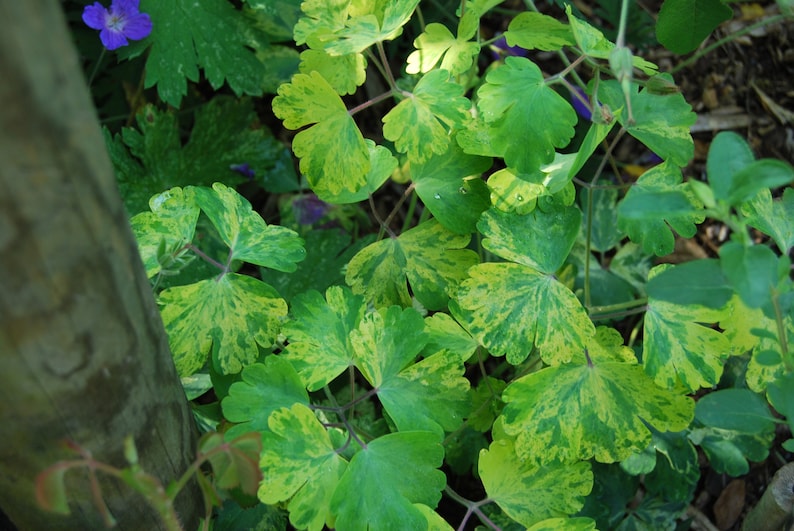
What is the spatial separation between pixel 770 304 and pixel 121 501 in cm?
95

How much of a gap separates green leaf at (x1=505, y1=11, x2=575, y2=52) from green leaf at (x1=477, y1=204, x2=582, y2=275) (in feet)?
0.99

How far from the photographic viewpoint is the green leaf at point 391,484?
1.03 meters

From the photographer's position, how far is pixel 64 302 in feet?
2.07

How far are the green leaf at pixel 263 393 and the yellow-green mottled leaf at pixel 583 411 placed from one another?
0.35 m

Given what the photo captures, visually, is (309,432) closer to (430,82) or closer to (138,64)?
(430,82)

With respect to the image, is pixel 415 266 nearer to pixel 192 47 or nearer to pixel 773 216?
pixel 773 216

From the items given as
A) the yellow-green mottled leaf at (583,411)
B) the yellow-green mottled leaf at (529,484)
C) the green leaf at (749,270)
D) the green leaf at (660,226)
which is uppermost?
the green leaf at (749,270)

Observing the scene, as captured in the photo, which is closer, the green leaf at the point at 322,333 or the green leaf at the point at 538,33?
the green leaf at the point at 322,333

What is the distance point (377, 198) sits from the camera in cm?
227

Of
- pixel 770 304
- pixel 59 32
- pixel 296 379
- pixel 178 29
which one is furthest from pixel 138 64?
pixel 770 304

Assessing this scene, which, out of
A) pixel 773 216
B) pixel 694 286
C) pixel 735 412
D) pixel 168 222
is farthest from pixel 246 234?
pixel 773 216

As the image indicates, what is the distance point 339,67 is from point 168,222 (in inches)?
17.8

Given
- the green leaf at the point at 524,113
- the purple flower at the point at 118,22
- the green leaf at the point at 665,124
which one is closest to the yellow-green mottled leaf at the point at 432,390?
the green leaf at the point at 524,113

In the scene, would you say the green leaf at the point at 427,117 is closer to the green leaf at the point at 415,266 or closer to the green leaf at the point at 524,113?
the green leaf at the point at 524,113
